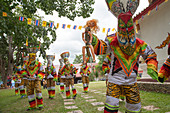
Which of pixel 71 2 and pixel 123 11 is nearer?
pixel 123 11

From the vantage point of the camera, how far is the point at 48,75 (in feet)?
22.9

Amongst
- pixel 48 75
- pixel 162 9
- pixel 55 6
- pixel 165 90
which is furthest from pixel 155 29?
pixel 48 75

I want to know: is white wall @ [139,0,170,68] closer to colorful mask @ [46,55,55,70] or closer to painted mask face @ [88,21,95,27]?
painted mask face @ [88,21,95,27]

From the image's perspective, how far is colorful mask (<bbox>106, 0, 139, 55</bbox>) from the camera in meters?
2.30

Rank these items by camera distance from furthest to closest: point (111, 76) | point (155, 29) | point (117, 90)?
point (155, 29) → point (111, 76) → point (117, 90)

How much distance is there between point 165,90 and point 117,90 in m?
4.33

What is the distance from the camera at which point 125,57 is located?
2398 millimetres

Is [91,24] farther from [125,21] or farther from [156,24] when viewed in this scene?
[156,24]

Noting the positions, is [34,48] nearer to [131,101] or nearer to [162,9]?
[131,101]

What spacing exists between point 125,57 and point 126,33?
1.43 ft

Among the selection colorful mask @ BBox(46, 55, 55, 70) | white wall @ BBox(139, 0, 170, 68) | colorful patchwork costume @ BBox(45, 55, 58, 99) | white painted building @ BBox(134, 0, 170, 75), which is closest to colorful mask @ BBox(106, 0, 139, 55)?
white painted building @ BBox(134, 0, 170, 75)

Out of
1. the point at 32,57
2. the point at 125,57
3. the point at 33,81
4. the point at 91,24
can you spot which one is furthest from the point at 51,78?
the point at 125,57

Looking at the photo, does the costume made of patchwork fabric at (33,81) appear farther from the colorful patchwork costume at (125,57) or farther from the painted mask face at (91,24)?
the colorful patchwork costume at (125,57)

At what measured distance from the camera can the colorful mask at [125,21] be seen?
2303 millimetres
